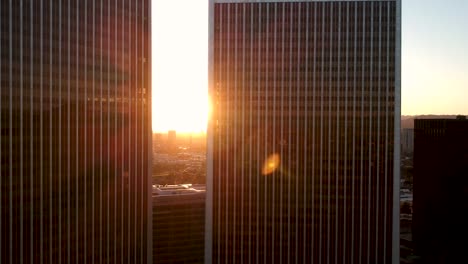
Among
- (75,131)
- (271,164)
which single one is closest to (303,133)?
(271,164)

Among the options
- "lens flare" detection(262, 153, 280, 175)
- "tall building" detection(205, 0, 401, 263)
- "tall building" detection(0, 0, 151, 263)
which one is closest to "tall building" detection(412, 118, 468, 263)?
"tall building" detection(205, 0, 401, 263)

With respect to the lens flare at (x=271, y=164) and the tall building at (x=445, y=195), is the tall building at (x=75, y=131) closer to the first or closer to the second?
the lens flare at (x=271, y=164)

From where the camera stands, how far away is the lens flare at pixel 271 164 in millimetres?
148375

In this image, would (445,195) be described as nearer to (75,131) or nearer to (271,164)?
(271,164)

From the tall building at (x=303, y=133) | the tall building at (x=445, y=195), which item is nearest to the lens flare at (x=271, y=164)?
the tall building at (x=303, y=133)

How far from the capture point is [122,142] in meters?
127

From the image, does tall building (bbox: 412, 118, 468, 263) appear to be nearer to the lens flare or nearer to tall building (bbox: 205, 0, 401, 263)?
tall building (bbox: 205, 0, 401, 263)

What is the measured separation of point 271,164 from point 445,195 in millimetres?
82666

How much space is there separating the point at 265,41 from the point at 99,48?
51.1m

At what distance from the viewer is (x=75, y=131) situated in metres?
114

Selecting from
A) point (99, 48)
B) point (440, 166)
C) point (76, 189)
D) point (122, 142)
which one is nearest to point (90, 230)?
point (76, 189)

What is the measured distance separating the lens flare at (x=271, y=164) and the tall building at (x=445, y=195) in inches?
2960

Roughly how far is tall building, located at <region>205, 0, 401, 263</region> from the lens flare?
0.32 meters

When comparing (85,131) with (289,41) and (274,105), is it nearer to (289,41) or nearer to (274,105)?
(274,105)
